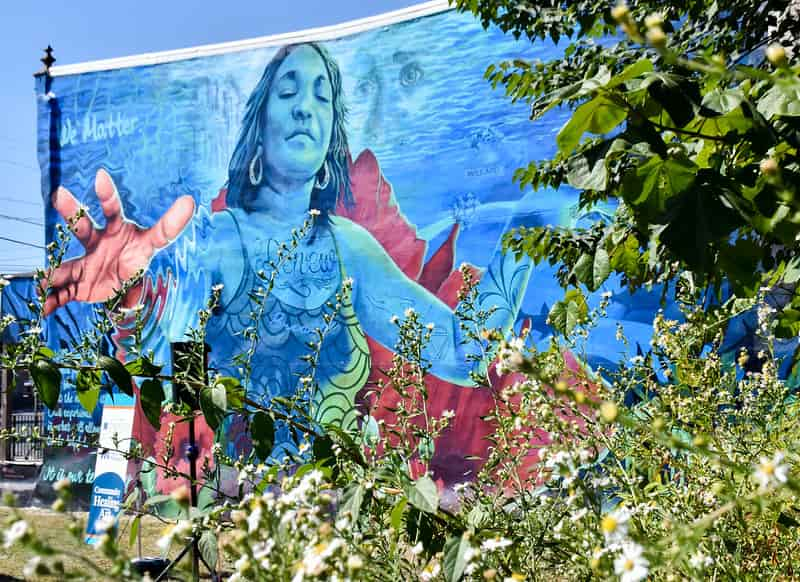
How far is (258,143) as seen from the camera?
8.55 meters

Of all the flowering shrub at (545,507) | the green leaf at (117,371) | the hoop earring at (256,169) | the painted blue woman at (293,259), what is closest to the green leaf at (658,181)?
the flowering shrub at (545,507)

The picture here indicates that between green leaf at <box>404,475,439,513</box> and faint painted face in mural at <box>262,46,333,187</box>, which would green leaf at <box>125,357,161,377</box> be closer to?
green leaf at <box>404,475,439,513</box>

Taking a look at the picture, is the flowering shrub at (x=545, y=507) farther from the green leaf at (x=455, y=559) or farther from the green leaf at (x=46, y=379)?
the green leaf at (x=46, y=379)

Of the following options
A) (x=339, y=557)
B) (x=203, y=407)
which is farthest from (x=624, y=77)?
(x=203, y=407)

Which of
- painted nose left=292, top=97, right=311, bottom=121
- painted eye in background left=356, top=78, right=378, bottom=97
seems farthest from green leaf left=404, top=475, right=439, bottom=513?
painted nose left=292, top=97, right=311, bottom=121

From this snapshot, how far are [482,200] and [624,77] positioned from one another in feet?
20.0

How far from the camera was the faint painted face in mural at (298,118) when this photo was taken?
8.24m

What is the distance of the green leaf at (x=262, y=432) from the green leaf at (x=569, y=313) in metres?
0.94

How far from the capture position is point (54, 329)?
9.77 meters

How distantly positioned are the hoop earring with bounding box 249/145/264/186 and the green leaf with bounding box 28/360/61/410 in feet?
23.4

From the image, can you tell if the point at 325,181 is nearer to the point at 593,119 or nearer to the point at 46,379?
the point at 46,379

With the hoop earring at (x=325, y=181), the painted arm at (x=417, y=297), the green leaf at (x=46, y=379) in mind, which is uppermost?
the hoop earring at (x=325, y=181)

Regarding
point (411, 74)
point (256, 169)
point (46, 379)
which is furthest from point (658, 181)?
point (256, 169)

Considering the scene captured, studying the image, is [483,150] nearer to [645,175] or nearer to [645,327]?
[645,327]
